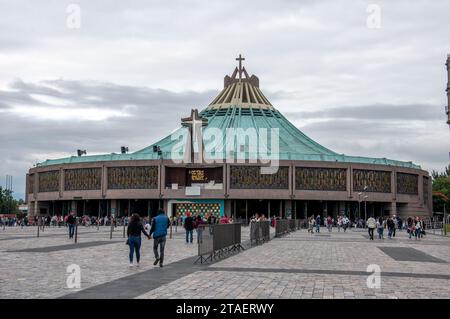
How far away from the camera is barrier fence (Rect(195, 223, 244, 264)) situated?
1802 cm

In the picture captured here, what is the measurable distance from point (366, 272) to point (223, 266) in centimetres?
404

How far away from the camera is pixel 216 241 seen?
19.2 metres

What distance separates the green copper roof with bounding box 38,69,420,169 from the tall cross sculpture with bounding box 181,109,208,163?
3.01 feet

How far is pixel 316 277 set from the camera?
46.1 ft

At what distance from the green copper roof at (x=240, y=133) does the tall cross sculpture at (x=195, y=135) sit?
3.01 feet

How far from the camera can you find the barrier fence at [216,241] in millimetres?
18022

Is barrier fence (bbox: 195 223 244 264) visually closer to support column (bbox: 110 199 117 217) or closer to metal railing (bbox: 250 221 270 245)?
metal railing (bbox: 250 221 270 245)

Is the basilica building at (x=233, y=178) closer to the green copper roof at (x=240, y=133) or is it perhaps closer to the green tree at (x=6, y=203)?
the green copper roof at (x=240, y=133)

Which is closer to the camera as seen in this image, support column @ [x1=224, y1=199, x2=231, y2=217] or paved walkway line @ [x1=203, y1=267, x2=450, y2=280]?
paved walkway line @ [x1=203, y1=267, x2=450, y2=280]

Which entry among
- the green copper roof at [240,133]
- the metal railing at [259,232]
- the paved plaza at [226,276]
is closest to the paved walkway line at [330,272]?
the paved plaza at [226,276]

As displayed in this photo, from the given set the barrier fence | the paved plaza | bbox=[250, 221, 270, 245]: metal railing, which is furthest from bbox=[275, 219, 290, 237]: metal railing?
the paved plaza

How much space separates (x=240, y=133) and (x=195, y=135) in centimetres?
662
